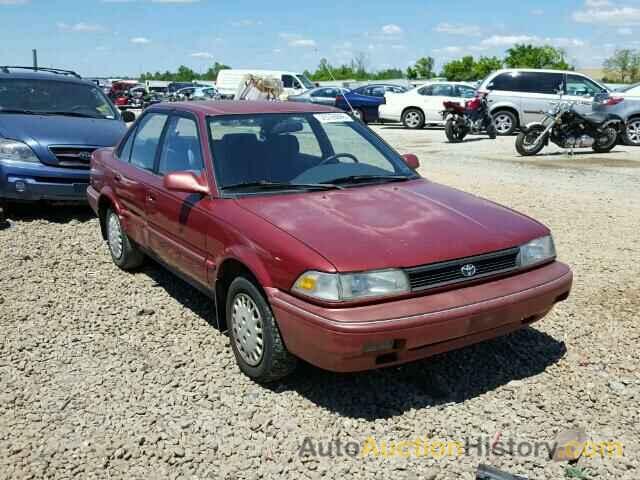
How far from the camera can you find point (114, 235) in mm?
5973

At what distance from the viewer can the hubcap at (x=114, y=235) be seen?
5.84 m

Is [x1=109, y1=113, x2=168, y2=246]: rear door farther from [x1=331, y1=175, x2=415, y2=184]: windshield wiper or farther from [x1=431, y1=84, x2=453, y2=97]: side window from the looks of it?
[x1=431, y1=84, x2=453, y2=97]: side window

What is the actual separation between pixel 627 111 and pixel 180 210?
1481 centimetres

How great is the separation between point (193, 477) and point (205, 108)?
105 inches

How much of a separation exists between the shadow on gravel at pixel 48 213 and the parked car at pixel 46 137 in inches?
12.4

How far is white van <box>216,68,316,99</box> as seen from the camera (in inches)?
1248

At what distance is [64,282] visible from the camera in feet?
18.6

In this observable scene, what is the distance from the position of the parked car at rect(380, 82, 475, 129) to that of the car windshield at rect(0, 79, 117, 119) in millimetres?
15229

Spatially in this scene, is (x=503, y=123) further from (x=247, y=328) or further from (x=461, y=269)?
(x=247, y=328)

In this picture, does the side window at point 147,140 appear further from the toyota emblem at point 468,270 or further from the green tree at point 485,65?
the green tree at point 485,65

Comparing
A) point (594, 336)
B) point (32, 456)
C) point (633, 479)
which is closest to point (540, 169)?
point (594, 336)

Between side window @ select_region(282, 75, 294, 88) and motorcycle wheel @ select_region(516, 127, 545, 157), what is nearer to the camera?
motorcycle wheel @ select_region(516, 127, 545, 157)

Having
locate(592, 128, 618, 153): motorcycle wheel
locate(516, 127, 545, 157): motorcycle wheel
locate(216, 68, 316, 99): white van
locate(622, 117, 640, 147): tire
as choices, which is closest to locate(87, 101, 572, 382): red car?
locate(516, 127, 545, 157): motorcycle wheel

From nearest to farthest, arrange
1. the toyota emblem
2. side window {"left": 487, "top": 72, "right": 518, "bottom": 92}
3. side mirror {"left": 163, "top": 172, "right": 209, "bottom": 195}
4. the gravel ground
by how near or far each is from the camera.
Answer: the gravel ground → the toyota emblem → side mirror {"left": 163, "top": 172, "right": 209, "bottom": 195} → side window {"left": 487, "top": 72, "right": 518, "bottom": 92}
